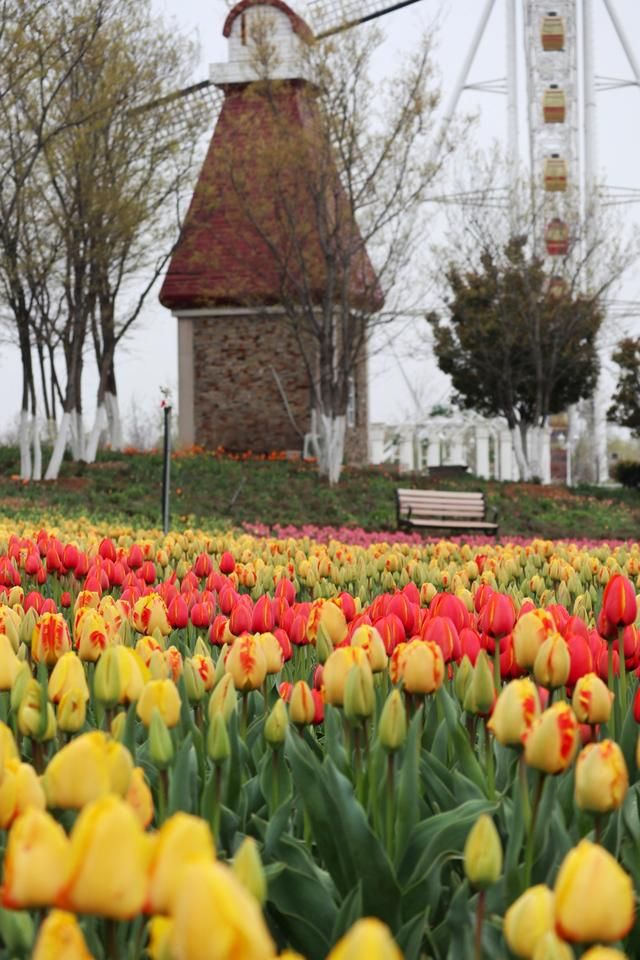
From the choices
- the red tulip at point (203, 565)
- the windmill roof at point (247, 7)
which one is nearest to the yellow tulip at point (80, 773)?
the red tulip at point (203, 565)

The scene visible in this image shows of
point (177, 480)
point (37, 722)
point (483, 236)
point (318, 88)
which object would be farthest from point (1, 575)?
point (483, 236)

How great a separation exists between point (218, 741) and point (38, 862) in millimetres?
764

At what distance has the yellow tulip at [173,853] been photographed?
3.08ft

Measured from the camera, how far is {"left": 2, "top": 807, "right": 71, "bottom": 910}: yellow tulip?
100cm

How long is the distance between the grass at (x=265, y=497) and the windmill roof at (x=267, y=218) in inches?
150

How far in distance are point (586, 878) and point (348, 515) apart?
18.4m

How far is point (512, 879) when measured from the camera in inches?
65.7

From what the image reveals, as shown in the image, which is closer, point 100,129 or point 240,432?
point 100,129

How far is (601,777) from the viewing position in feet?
4.68

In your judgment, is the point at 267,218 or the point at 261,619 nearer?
the point at 261,619

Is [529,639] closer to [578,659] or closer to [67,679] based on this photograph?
[578,659]

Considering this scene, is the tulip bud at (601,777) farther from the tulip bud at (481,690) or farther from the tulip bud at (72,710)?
the tulip bud at (72,710)

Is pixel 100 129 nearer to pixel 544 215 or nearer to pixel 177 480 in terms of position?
pixel 177 480

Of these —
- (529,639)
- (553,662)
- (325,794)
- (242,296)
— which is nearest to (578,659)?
(529,639)
